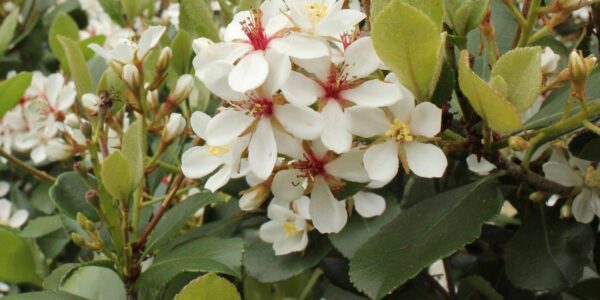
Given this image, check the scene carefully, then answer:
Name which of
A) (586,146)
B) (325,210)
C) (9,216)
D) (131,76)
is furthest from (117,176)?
(9,216)

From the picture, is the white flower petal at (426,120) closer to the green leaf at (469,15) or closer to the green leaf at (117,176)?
the green leaf at (469,15)

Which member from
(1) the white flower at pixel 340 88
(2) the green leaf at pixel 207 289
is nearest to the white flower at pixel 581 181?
(1) the white flower at pixel 340 88

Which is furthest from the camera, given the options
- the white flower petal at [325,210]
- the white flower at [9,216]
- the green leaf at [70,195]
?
the white flower at [9,216]

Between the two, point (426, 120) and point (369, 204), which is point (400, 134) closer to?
point (426, 120)

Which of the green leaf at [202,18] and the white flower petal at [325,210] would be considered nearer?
the white flower petal at [325,210]

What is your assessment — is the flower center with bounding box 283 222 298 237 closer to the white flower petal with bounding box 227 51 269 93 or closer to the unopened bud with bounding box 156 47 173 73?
the unopened bud with bounding box 156 47 173 73

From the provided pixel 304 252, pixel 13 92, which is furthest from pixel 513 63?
pixel 13 92

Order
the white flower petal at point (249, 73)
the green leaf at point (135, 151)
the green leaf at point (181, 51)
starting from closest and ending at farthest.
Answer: the white flower petal at point (249, 73)
the green leaf at point (135, 151)
the green leaf at point (181, 51)

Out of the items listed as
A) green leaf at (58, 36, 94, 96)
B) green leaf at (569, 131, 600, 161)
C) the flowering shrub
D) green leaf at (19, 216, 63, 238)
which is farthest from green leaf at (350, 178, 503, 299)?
green leaf at (19, 216, 63, 238)
